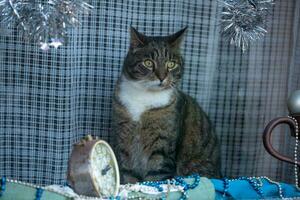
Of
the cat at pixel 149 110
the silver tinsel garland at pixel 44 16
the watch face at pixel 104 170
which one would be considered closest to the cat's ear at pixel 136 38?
the cat at pixel 149 110

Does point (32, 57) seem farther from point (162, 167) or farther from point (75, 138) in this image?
point (162, 167)

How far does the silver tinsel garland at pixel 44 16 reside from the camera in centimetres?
91

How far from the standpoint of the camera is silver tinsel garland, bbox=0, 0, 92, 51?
909mm

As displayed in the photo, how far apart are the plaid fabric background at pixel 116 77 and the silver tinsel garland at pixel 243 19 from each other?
0.22 metres

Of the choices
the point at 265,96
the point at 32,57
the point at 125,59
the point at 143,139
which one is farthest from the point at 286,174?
the point at 32,57

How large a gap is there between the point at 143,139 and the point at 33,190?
1.59 feet

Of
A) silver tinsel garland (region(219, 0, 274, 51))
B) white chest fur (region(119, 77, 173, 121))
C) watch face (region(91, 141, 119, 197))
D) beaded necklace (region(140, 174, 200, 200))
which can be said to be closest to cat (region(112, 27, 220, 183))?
white chest fur (region(119, 77, 173, 121))

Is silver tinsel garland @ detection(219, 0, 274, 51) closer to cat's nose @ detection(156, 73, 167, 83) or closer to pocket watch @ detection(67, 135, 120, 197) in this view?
cat's nose @ detection(156, 73, 167, 83)

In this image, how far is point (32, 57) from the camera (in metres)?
1.28

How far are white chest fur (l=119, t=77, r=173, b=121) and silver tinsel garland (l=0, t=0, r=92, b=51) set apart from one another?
1.28 ft

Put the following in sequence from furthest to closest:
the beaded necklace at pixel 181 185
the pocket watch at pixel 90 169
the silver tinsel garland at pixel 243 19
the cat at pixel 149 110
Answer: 1. the cat at pixel 149 110
2. the silver tinsel garland at pixel 243 19
3. the beaded necklace at pixel 181 185
4. the pocket watch at pixel 90 169

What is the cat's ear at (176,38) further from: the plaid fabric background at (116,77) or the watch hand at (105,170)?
the watch hand at (105,170)

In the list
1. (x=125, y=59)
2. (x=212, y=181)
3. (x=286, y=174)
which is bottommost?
(x=286, y=174)

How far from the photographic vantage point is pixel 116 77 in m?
1.40
